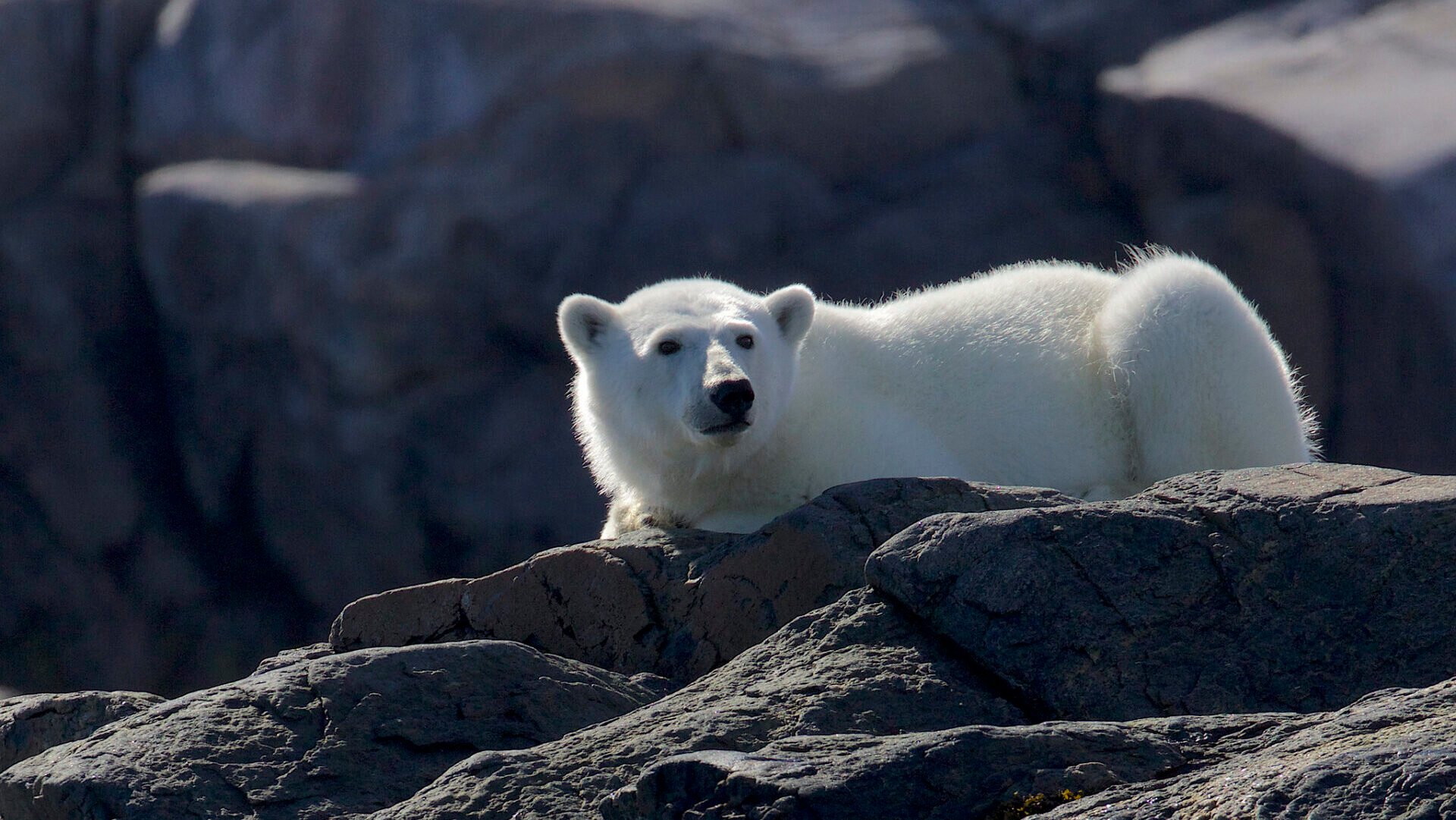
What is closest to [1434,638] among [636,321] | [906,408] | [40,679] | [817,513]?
[817,513]

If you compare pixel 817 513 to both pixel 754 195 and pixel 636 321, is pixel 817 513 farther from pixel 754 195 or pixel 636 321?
pixel 754 195

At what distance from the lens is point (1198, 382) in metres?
5.56

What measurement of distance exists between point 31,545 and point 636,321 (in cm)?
1112

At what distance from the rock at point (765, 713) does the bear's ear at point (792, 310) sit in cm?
225

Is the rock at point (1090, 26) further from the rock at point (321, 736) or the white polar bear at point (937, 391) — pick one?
the rock at point (321, 736)

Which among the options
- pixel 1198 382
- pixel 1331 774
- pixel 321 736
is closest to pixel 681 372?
pixel 1198 382

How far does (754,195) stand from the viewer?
13.5 metres

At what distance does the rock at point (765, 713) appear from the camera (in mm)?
2709

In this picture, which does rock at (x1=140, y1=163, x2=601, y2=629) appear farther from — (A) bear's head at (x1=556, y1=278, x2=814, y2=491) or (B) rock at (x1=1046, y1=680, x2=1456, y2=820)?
(B) rock at (x1=1046, y1=680, x2=1456, y2=820)

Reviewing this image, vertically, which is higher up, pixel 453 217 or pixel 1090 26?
pixel 1090 26

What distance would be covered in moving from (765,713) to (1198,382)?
127 inches

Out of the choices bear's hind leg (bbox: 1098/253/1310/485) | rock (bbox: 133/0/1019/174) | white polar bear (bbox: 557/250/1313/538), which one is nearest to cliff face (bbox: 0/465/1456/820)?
white polar bear (bbox: 557/250/1313/538)

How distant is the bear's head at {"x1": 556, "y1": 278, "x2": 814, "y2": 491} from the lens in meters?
4.90

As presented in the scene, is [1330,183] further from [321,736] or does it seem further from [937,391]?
[321,736]
